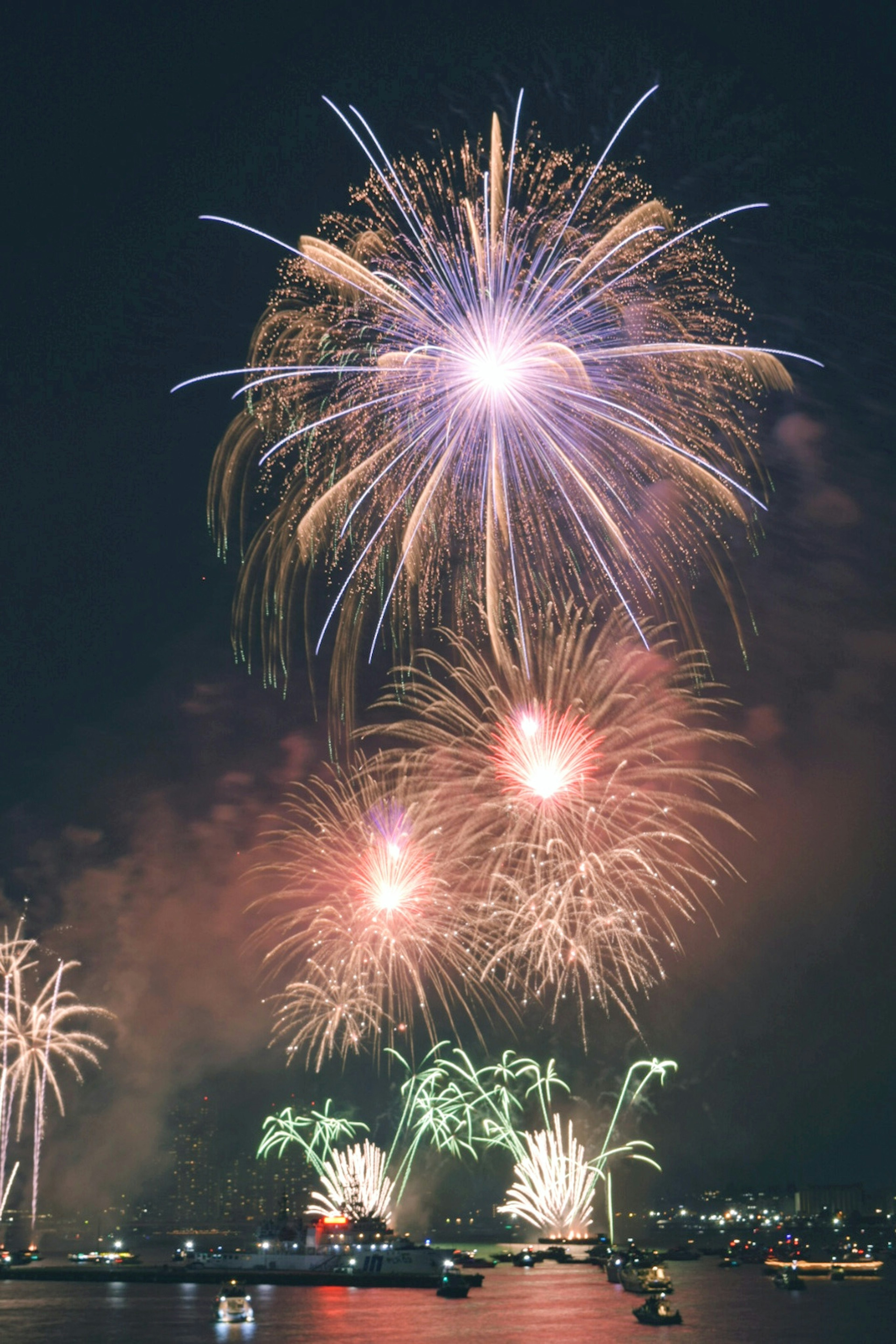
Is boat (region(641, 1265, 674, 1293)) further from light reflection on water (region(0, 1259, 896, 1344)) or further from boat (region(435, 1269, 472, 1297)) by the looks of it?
boat (region(435, 1269, 472, 1297))

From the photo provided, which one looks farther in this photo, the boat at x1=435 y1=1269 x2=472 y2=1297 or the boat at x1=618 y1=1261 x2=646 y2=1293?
the boat at x1=618 y1=1261 x2=646 y2=1293

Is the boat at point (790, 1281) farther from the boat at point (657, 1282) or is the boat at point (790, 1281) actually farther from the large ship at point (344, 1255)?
the large ship at point (344, 1255)

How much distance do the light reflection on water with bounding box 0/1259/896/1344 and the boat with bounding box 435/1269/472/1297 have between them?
0.97m

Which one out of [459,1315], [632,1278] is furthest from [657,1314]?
[632,1278]

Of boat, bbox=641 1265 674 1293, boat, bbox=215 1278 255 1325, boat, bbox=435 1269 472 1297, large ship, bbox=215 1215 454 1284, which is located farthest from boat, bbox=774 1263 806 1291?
boat, bbox=215 1278 255 1325

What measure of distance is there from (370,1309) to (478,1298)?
40.6 feet

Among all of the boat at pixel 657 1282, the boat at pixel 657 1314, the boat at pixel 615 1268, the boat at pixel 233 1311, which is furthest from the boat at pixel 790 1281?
the boat at pixel 233 1311

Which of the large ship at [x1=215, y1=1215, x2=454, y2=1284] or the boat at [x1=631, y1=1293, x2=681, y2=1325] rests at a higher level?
the large ship at [x1=215, y1=1215, x2=454, y2=1284]

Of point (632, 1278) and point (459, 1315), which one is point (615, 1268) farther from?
point (459, 1315)

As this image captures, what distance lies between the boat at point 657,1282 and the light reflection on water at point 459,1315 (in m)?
1.96

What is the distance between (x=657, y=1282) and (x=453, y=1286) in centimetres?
2115

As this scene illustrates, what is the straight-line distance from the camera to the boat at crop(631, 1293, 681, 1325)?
75.3 meters

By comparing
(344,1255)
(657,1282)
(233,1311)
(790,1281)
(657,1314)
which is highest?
(344,1255)

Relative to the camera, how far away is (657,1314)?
2977 inches
